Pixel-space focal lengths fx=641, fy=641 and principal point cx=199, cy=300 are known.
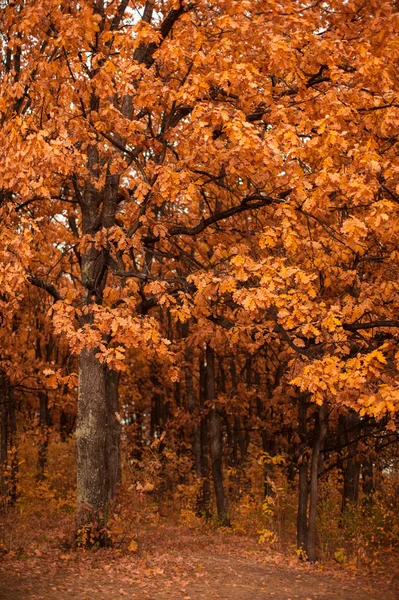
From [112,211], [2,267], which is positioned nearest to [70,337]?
[2,267]

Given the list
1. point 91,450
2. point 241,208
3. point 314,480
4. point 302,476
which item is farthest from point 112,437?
point 241,208

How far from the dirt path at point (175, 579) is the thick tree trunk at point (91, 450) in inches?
25.9

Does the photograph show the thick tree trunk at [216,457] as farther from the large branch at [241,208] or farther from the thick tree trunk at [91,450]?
the large branch at [241,208]

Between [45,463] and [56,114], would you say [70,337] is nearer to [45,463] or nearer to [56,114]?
[56,114]

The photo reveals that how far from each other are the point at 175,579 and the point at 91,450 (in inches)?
108

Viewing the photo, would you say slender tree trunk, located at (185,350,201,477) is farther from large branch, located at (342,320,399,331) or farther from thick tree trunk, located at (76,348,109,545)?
large branch, located at (342,320,399,331)

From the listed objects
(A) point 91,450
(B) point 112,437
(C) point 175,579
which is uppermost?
(B) point 112,437

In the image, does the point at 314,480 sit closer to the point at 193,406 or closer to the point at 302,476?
the point at 302,476

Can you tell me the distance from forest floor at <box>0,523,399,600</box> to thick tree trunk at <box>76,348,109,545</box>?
23.2 inches

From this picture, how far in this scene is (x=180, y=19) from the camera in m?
10.7

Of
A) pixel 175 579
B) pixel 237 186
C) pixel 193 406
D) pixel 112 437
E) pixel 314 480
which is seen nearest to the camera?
pixel 175 579

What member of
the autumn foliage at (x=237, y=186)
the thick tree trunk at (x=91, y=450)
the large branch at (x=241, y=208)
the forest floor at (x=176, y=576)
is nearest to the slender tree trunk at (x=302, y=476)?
the autumn foliage at (x=237, y=186)

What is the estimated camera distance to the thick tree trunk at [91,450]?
11516 millimetres

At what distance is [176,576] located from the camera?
10422 mm
